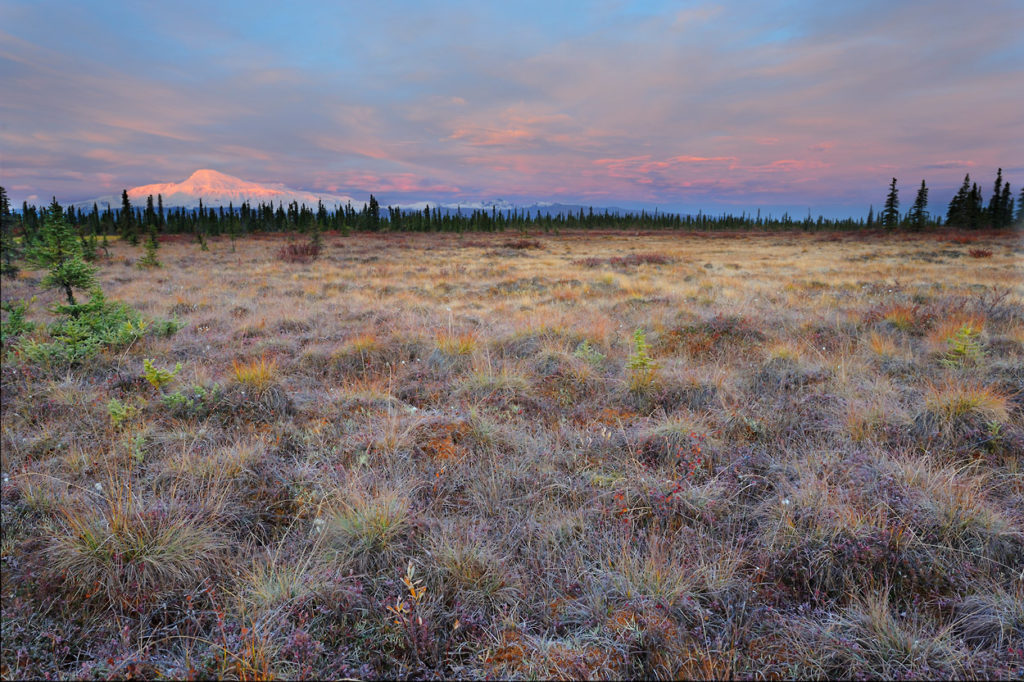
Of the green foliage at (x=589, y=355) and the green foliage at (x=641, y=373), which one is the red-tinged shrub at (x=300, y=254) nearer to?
the green foliage at (x=589, y=355)

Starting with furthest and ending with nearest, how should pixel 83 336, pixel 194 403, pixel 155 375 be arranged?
pixel 83 336, pixel 155 375, pixel 194 403

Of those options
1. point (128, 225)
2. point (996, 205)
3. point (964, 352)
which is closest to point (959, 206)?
point (996, 205)

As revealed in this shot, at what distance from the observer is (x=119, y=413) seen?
4691 mm

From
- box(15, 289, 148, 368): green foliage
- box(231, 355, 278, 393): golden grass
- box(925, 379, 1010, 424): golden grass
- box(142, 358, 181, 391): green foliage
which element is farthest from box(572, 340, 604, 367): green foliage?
box(15, 289, 148, 368): green foliage

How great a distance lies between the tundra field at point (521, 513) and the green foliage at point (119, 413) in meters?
0.02

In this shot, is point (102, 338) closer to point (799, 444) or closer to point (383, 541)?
point (383, 541)

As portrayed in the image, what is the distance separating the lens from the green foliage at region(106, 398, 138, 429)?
4664mm

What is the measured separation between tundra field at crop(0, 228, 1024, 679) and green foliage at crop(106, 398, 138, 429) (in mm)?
23

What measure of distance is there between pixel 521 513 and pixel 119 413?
14.3ft

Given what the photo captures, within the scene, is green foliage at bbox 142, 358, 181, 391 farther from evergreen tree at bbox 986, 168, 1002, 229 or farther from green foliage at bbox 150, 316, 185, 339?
evergreen tree at bbox 986, 168, 1002, 229

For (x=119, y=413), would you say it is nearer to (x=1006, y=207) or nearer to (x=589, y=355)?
(x=589, y=355)

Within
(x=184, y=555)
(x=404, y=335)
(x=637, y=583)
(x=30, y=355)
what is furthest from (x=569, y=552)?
(x=30, y=355)

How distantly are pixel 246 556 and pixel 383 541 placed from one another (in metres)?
0.90

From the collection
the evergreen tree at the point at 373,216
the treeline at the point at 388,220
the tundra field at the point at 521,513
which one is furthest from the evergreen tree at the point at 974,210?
the evergreen tree at the point at 373,216
